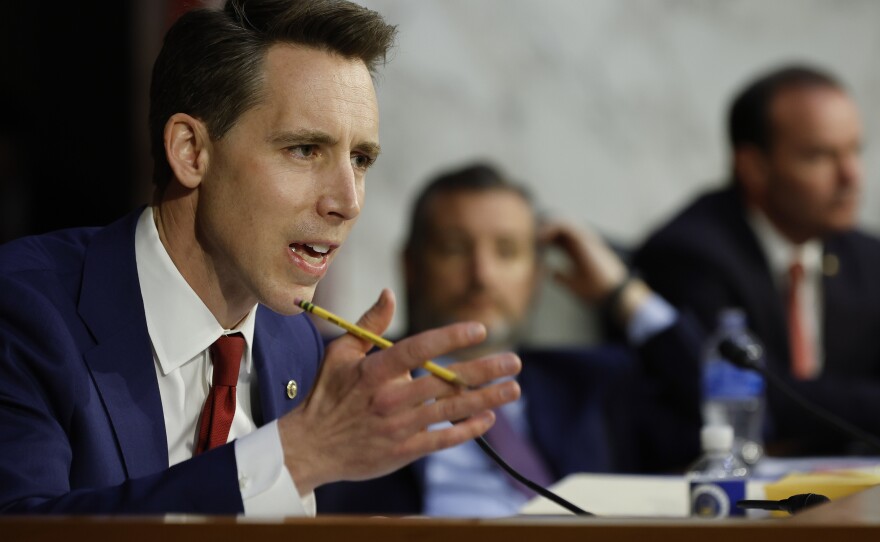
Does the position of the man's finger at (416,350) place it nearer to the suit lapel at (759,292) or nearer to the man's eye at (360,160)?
the man's eye at (360,160)

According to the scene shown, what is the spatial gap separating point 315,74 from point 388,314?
271mm

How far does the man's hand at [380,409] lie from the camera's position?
1.11 metres

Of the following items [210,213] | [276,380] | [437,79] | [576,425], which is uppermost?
[437,79]

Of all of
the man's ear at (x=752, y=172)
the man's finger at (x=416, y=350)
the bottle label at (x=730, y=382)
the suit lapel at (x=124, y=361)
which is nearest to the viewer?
the man's finger at (x=416, y=350)

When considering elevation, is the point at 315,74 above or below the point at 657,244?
above

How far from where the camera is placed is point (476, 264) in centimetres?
277

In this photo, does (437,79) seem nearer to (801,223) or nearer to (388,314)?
(801,223)

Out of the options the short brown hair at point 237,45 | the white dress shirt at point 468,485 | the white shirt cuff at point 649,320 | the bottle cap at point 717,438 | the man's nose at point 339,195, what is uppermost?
the short brown hair at point 237,45

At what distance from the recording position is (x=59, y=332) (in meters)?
1.24

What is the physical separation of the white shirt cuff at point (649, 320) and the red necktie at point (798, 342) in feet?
1.19

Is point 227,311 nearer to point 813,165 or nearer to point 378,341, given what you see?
point 378,341

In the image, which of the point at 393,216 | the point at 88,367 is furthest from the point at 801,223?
the point at 88,367

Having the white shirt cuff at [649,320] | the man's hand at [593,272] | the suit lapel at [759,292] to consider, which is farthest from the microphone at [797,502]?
the suit lapel at [759,292]

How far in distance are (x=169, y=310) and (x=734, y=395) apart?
5.72 ft
